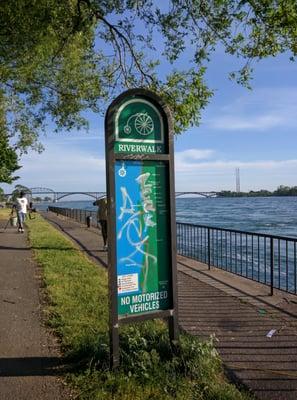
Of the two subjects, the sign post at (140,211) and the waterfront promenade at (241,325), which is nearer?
the sign post at (140,211)

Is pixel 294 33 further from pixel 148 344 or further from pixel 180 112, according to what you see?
pixel 148 344

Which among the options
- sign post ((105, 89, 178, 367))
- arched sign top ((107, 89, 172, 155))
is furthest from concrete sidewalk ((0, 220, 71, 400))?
arched sign top ((107, 89, 172, 155))

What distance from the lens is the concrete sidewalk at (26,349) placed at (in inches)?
184

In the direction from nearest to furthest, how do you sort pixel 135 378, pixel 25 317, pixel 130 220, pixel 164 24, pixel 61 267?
pixel 135 378 → pixel 130 220 → pixel 25 317 → pixel 164 24 → pixel 61 267

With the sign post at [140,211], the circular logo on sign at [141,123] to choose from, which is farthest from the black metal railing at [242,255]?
the circular logo on sign at [141,123]

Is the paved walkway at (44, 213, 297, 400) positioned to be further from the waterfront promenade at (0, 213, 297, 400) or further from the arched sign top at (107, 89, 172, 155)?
the arched sign top at (107, 89, 172, 155)

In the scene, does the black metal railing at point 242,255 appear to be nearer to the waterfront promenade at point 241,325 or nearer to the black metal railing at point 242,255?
the black metal railing at point 242,255

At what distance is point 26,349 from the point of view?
5.81m

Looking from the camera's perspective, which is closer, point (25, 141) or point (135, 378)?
point (135, 378)

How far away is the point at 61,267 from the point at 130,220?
6.74 metres

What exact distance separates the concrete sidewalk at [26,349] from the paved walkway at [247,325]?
1.67 metres

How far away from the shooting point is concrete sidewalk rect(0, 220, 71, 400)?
184 inches

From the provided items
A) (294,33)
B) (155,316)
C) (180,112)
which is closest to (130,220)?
(155,316)

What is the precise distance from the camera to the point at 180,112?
991 cm
